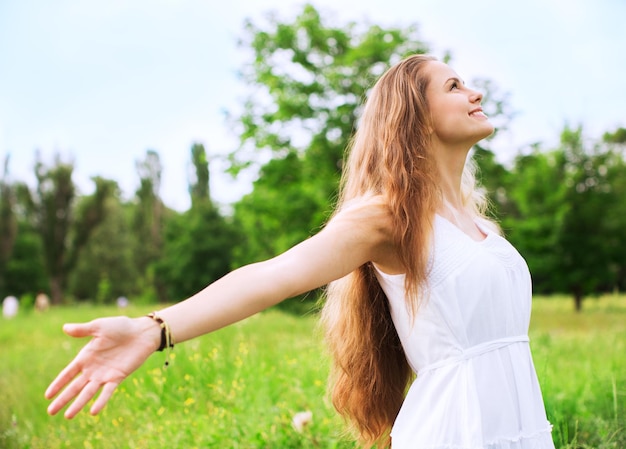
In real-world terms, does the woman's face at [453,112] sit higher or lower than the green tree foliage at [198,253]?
higher

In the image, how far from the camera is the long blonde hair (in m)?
1.85

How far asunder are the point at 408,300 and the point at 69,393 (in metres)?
0.90

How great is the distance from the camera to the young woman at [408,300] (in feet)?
4.84

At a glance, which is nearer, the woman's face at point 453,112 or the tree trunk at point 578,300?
the woman's face at point 453,112

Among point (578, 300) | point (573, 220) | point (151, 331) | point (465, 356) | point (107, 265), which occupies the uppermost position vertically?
→ point (151, 331)

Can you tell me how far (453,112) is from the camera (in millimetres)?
2018

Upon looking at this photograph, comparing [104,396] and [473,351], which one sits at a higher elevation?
[104,396]

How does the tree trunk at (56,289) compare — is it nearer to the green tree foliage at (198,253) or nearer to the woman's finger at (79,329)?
the green tree foliage at (198,253)

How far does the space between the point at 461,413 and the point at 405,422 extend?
0.17 meters

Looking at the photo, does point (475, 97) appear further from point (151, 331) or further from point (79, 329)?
point (79, 329)

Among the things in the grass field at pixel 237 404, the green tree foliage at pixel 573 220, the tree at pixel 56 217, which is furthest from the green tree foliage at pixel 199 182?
the grass field at pixel 237 404

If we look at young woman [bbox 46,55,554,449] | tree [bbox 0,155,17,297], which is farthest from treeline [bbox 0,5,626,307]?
tree [bbox 0,155,17,297]

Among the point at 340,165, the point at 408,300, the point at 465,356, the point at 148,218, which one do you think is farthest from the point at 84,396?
the point at 148,218

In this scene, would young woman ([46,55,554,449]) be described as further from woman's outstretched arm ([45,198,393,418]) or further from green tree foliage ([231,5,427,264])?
green tree foliage ([231,5,427,264])
